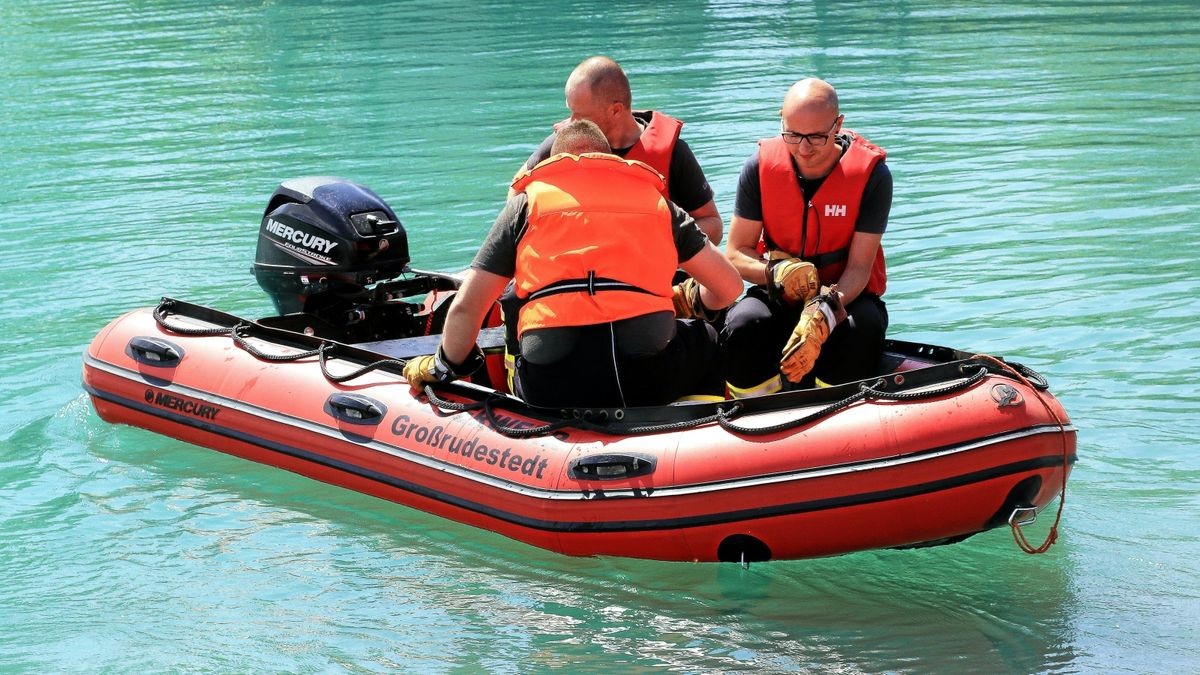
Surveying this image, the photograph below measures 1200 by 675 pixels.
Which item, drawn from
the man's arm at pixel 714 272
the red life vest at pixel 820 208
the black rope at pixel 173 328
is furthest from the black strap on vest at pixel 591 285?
the black rope at pixel 173 328

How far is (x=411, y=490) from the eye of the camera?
16.5 ft

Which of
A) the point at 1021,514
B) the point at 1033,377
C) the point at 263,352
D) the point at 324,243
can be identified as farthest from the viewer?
the point at 324,243

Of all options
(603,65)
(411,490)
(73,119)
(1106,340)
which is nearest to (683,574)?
(411,490)

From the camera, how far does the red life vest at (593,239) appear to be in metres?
4.41

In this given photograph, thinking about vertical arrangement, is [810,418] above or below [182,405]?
above

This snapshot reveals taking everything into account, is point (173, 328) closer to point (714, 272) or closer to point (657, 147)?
point (657, 147)

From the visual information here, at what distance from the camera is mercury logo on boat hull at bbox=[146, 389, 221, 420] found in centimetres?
566

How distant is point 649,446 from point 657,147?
134cm

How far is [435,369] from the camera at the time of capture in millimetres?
4973

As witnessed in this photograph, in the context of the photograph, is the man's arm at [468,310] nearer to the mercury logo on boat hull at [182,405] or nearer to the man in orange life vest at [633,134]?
the man in orange life vest at [633,134]

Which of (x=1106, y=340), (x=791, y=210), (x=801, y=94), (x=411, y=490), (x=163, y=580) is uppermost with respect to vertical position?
(x=801, y=94)

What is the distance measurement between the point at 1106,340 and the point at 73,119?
9725 mm

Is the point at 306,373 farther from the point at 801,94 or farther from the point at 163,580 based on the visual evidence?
the point at 801,94

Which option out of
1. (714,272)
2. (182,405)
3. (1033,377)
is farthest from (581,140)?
(182,405)
